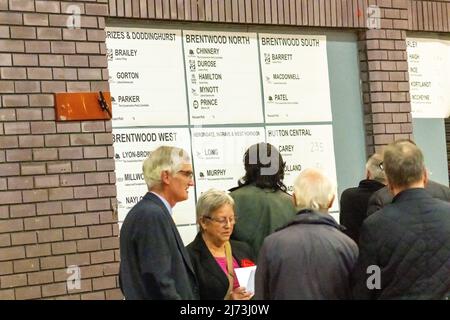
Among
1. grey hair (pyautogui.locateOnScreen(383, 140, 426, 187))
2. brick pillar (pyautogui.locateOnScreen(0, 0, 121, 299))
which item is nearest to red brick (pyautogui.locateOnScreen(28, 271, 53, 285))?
brick pillar (pyautogui.locateOnScreen(0, 0, 121, 299))

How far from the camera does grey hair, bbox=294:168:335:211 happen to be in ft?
16.5

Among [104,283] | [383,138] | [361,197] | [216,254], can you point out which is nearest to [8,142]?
[104,283]

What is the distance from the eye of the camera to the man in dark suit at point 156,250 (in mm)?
4988

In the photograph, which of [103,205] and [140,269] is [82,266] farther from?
[140,269]

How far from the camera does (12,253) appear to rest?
682 centimetres

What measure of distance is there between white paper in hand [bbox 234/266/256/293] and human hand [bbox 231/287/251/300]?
Answer: 0.02 meters

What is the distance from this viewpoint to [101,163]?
7.25 meters

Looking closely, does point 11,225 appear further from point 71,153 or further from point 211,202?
point 211,202

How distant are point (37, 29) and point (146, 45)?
973 mm

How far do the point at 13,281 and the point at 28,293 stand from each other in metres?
0.14

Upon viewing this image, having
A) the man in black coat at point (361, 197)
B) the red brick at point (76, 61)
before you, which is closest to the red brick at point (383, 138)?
the man in black coat at point (361, 197)

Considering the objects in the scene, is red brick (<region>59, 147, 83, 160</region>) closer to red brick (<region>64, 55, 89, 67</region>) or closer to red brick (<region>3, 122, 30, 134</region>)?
red brick (<region>3, 122, 30, 134</region>)
